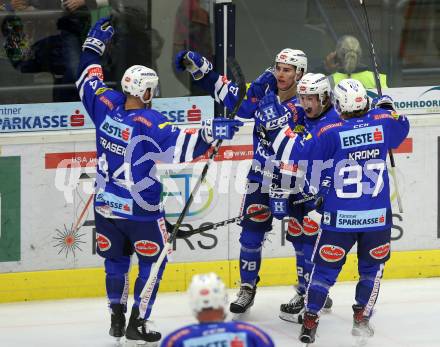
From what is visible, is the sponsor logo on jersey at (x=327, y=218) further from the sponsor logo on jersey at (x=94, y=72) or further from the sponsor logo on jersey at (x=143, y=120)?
the sponsor logo on jersey at (x=94, y=72)

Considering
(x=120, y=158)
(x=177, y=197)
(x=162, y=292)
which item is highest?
(x=120, y=158)

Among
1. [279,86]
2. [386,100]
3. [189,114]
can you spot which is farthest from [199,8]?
[386,100]

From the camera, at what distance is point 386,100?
721 centimetres

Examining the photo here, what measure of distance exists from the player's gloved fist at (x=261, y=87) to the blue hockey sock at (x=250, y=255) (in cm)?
85

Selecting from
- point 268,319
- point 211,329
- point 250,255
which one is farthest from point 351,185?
point 211,329

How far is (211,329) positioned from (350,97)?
102 inches

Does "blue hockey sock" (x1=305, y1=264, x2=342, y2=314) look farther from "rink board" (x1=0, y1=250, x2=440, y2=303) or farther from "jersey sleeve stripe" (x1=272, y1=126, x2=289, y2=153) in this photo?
"rink board" (x1=0, y1=250, x2=440, y2=303)

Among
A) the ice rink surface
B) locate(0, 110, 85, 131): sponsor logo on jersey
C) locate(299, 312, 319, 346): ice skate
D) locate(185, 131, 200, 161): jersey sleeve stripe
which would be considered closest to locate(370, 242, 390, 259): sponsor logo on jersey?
locate(299, 312, 319, 346): ice skate

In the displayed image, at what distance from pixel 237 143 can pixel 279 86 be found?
102 centimetres

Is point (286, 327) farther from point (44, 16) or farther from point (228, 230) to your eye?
point (44, 16)

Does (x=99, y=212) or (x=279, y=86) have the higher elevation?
(x=279, y=86)

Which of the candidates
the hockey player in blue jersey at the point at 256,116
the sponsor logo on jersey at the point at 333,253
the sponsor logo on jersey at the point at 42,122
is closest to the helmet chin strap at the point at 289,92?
the hockey player in blue jersey at the point at 256,116

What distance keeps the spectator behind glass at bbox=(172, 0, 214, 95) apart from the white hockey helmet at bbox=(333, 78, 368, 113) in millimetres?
1914

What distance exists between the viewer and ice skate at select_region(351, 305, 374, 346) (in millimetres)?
7254
